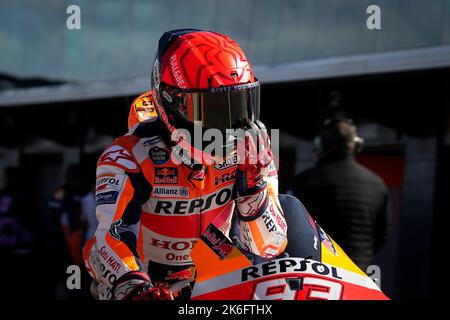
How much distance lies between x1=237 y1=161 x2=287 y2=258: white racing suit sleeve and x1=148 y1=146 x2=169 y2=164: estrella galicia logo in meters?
0.37

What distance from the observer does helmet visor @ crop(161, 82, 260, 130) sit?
2.92m

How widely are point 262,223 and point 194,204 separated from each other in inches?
18.7

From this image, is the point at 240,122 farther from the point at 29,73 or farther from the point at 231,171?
the point at 29,73

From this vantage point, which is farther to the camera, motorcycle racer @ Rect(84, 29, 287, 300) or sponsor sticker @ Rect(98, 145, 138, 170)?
sponsor sticker @ Rect(98, 145, 138, 170)

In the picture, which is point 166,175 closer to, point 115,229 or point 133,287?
point 115,229

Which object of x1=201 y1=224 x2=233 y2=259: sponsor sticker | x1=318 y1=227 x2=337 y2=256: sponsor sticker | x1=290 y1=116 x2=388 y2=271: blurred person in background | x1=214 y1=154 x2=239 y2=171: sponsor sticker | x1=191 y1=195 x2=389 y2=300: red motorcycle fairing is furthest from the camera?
x1=290 y1=116 x2=388 y2=271: blurred person in background

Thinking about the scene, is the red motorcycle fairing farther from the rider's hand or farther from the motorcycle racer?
the rider's hand

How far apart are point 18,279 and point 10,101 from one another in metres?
4.25

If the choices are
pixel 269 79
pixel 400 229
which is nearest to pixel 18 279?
pixel 269 79

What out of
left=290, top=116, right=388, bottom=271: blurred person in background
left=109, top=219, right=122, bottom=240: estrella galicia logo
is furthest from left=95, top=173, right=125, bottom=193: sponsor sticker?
left=290, top=116, right=388, bottom=271: blurred person in background

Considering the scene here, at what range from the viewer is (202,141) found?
3031mm

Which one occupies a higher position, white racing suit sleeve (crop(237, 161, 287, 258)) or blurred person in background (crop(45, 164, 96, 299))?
white racing suit sleeve (crop(237, 161, 287, 258))

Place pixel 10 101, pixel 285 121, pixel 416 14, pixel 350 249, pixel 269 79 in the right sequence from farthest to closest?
pixel 10 101, pixel 285 121, pixel 269 79, pixel 416 14, pixel 350 249

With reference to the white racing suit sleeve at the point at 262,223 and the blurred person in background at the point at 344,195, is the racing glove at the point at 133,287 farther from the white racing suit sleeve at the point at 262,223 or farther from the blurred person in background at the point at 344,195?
the blurred person in background at the point at 344,195
